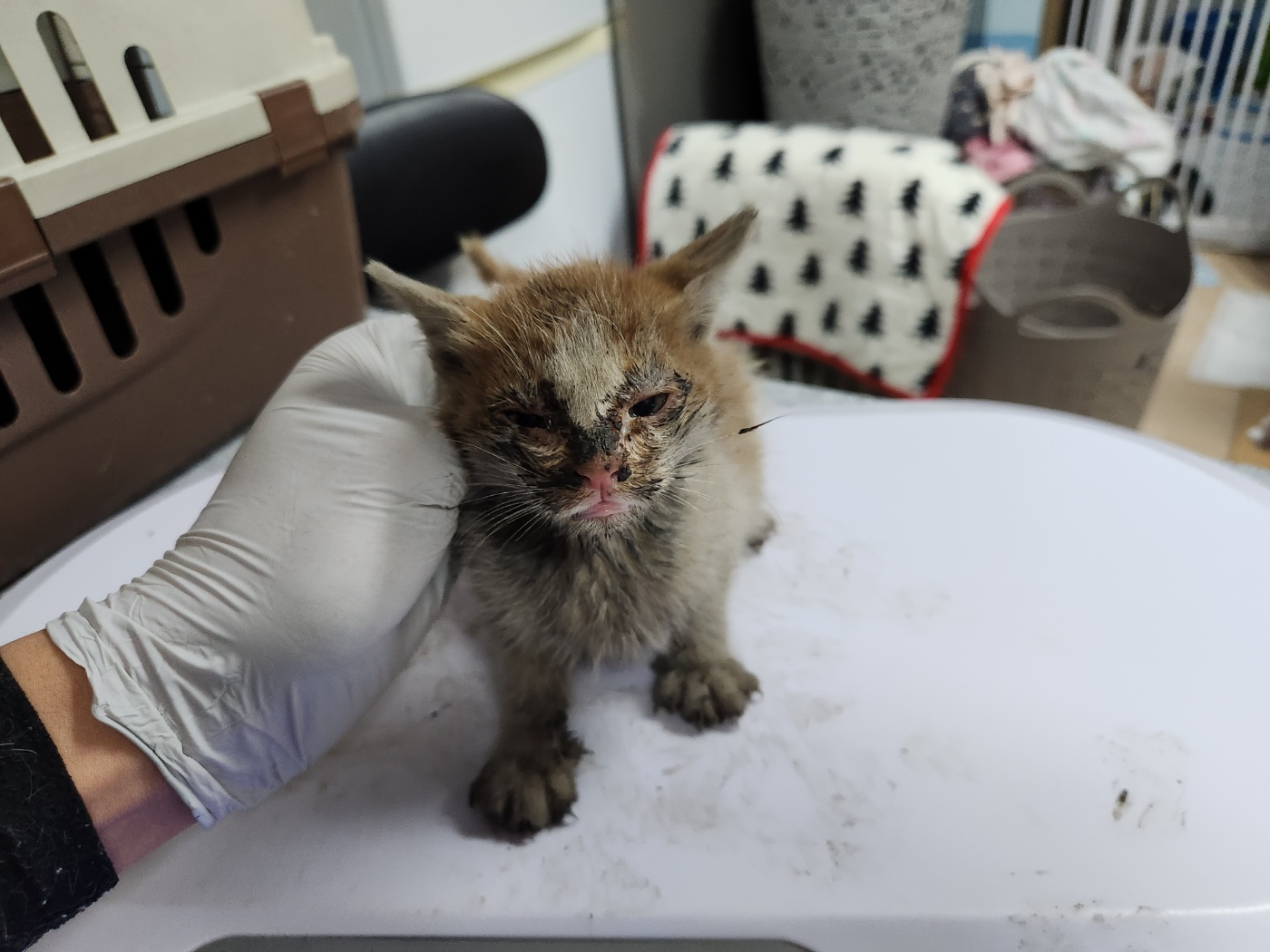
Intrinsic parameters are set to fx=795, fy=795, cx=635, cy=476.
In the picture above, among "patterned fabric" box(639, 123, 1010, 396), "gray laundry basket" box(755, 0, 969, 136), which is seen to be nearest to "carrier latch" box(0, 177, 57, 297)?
"patterned fabric" box(639, 123, 1010, 396)

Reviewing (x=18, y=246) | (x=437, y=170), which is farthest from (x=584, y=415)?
(x=437, y=170)

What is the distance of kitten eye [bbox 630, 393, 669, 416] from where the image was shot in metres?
0.55

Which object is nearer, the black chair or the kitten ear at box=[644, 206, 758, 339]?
the kitten ear at box=[644, 206, 758, 339]

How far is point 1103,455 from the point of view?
893mm

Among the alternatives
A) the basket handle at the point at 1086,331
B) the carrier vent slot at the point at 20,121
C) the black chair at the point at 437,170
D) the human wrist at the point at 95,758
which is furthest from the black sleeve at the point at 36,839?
the basket handle at the point at 1086,331

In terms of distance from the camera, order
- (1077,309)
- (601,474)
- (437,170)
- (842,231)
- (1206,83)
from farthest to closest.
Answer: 1. (1206,83)
2. (1077,309)
3. (842,231)
4. (437,170)
5. (601,474)

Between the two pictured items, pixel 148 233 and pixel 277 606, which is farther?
pixel 148 233

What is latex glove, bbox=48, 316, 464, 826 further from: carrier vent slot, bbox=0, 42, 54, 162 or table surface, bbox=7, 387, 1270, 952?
carrier vent slot, bbox=0, 42, 54, 162

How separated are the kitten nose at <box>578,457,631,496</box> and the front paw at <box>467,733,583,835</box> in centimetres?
26

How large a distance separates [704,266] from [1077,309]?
132 centimetres

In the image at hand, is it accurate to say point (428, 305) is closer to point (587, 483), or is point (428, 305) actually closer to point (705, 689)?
point (587, 483)

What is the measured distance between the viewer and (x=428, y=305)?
22.6 inches

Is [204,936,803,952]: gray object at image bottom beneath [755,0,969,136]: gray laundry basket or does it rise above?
beneath

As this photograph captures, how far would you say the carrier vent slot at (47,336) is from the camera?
0.80 m
